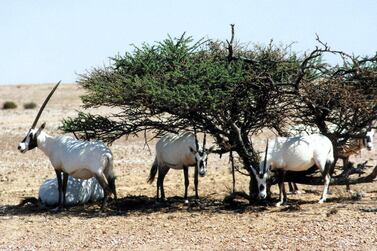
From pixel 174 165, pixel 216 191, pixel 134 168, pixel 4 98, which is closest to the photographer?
pixel 174 165

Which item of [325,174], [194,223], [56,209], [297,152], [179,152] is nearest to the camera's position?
[194,223]

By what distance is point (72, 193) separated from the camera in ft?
48.1

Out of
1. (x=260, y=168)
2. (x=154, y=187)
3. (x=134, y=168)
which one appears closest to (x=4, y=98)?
(x=134, y=168)

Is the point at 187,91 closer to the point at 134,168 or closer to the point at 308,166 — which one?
the point at 308,166

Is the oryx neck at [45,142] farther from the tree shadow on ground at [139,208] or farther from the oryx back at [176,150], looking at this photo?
the oryx back at [176,150]

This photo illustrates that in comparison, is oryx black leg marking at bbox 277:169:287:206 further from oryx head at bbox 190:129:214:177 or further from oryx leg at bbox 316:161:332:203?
oryx head at bbox 190:129:214:177

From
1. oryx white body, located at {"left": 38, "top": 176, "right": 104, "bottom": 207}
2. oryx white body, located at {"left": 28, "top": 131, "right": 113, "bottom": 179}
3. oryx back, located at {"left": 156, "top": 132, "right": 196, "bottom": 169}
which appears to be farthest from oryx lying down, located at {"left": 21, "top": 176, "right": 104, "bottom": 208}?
oryx back, located at {"left": 156, "top": 132, "right": 196, "bottom": 169}

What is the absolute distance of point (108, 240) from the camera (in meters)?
11.2

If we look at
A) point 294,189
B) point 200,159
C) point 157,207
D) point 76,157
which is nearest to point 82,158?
point 76,157

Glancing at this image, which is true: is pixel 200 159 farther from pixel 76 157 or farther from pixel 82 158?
pixel 76 157

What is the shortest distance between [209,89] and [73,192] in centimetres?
351

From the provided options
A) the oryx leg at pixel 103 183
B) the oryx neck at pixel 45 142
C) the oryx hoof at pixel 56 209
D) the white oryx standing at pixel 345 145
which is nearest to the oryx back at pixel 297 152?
the white oryx standing at pixel 345 145

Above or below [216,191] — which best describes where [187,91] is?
above

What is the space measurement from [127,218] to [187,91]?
2362 millimetres
